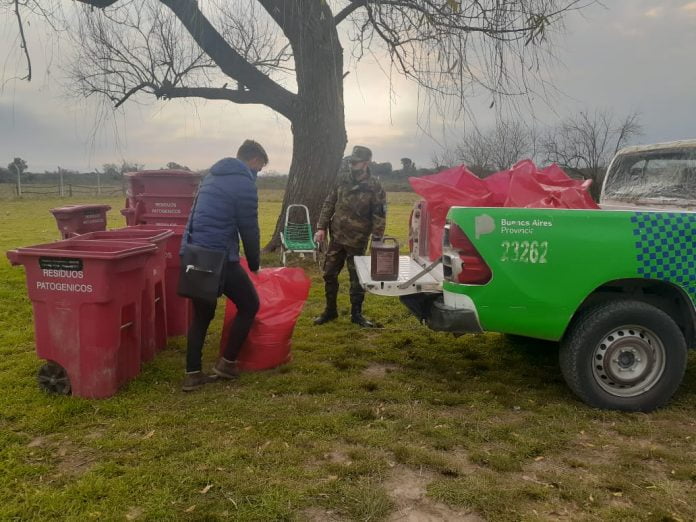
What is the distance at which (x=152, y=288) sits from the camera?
4.67 m

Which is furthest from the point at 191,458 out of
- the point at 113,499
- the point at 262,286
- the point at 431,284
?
the point at 431,284

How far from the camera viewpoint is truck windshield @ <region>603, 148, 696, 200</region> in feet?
16.2

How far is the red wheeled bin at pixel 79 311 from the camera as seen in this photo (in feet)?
12.5

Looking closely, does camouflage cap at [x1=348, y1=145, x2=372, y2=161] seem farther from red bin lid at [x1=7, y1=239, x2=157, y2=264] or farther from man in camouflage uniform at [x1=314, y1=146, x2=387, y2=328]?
red bin lid at [x1=7, y1=239, x2=157, y2=264]

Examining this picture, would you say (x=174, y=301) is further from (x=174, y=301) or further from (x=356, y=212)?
(x=356, y=212)

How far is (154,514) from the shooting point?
8.79 feet

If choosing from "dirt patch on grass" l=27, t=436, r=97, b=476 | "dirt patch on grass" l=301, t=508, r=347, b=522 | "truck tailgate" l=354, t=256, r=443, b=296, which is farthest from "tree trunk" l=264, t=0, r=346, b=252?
"dirt patch on grass" l=301, t=508, r=347, b=522

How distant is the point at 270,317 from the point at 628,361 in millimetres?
2722

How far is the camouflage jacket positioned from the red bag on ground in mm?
1477

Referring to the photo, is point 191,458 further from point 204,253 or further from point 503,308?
point 503,308

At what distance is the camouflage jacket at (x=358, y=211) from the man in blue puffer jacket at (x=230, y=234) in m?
1.81

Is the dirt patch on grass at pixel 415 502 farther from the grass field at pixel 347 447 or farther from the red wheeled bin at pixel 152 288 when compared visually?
the red wheeled bin at pixel 152 288

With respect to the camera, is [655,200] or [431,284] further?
[655,200]

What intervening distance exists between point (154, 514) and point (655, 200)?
4.67 meters
